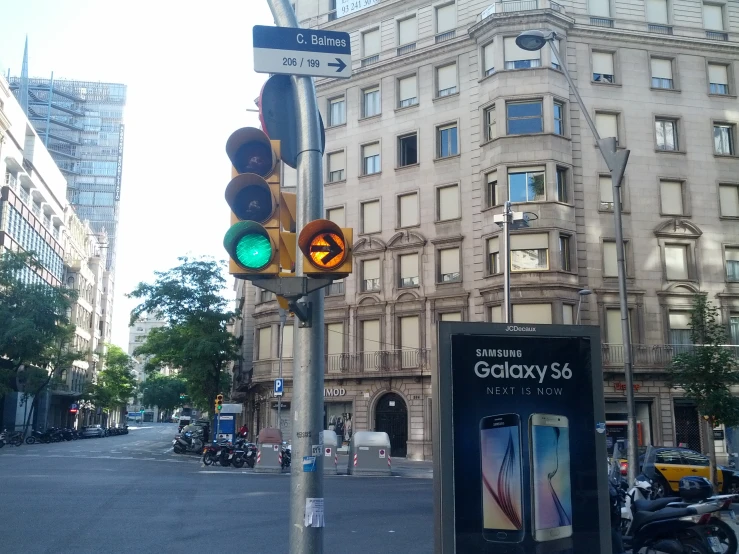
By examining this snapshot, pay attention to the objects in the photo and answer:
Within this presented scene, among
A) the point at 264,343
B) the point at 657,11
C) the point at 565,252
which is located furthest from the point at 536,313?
the point at 657,11

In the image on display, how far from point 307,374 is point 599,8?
3613 centimetres

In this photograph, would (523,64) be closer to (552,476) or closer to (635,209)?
(635,209)

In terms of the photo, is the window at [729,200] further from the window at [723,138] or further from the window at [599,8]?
the window at [599,8]

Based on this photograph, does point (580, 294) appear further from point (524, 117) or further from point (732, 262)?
point (732, 262)

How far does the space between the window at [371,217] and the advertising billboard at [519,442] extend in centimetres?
3293

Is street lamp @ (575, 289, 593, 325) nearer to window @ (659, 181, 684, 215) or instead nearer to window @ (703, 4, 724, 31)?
window @ (659, 181, 684, 215)

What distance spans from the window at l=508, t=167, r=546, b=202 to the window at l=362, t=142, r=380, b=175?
326 inches

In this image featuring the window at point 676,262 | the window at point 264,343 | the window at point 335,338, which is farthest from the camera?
the window at point 264,343

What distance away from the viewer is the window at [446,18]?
3825cm

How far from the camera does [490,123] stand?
35.7 metres

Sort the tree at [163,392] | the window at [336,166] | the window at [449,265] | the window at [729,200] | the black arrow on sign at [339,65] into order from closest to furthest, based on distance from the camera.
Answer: the black arrow on sign at [339,65] → the window at [729,200] → the window at [449,265] → the window at [336,166] → the tree at [163,392]

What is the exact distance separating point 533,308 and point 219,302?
21284mm

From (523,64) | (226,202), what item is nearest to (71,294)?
(523,64)

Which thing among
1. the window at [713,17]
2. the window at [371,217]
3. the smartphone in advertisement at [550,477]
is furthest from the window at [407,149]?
the smartphone in advertisement at [550,477]
